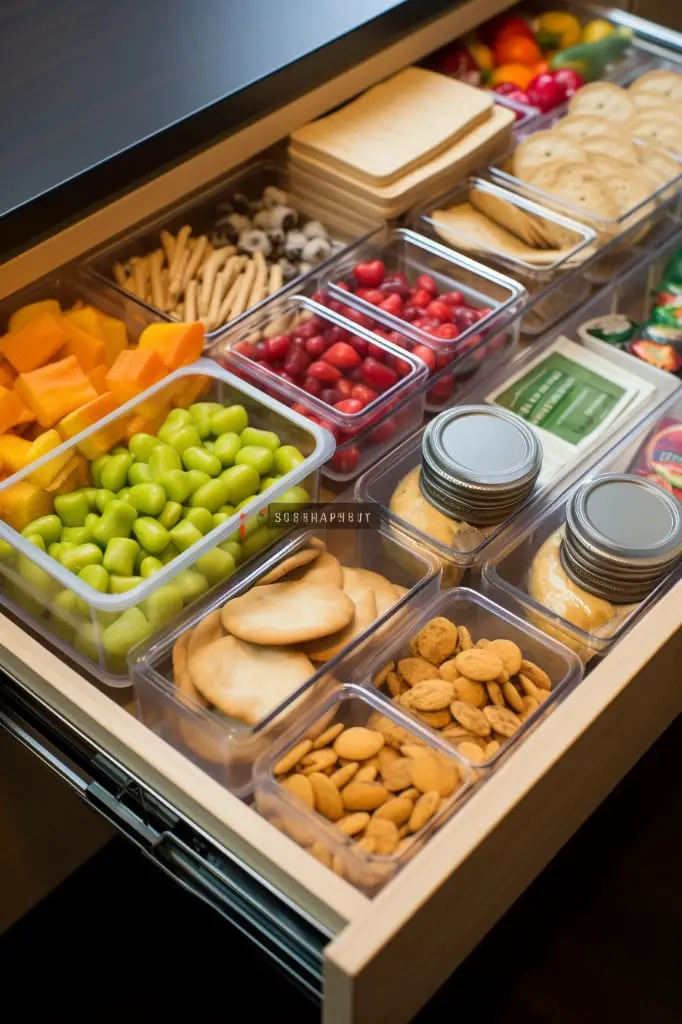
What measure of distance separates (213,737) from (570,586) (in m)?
0.38

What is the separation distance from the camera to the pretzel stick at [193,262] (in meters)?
1.37

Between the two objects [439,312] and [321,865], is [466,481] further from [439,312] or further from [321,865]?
[321,865]

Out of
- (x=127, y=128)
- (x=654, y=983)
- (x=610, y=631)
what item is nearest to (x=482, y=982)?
(x=654, y=983)

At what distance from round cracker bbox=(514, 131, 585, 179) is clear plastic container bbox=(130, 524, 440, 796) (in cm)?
66

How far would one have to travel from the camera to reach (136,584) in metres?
1.01

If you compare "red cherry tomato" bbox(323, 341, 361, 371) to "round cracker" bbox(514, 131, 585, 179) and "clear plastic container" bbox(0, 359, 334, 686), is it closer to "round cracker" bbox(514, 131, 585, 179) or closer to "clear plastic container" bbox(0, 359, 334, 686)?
"clear plastic container" bbox(0, 359, 334, 686)

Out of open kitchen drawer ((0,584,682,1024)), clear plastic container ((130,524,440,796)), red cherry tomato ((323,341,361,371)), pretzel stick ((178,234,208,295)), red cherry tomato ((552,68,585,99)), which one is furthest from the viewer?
red cherry tomato ((552,68,585,99))

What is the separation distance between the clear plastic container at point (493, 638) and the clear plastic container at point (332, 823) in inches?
0.9

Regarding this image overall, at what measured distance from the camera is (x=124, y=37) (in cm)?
134

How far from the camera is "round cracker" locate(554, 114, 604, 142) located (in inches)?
62.9

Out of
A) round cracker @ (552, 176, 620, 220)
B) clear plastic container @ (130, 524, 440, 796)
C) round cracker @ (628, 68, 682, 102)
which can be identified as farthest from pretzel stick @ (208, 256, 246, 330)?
round cracker @ (628, 68, 682, 102)

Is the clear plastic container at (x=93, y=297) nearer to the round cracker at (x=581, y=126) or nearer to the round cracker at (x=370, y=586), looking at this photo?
the round cracker at (x=370, y=586)

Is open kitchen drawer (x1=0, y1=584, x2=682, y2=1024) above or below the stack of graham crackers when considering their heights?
below

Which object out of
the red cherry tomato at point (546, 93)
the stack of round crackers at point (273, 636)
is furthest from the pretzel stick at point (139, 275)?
the red cherry tomato at point (546, 93)
